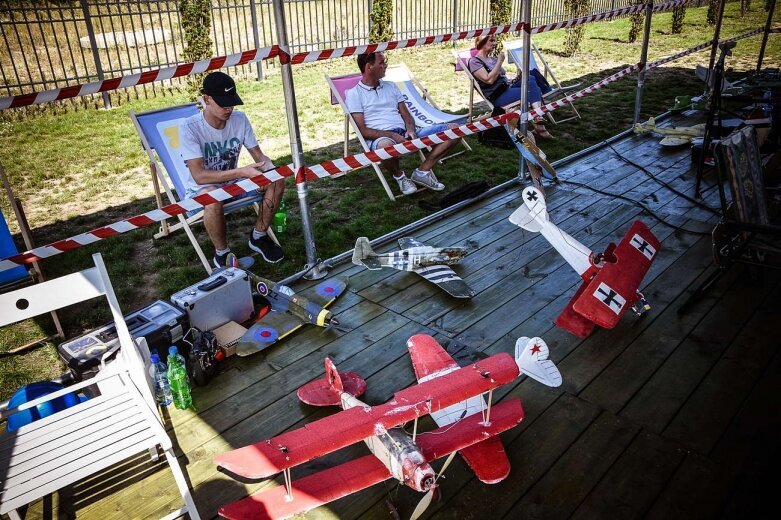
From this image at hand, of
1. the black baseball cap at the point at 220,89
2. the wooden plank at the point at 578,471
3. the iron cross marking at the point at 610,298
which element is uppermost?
the black baseball cap at the point at 220,89

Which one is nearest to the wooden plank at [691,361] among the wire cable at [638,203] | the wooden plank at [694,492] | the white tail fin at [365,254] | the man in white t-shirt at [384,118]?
the wooden plank at [694,492]

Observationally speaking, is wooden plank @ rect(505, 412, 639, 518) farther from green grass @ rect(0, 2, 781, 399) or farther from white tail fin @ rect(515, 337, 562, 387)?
green grass @ rect(0, 2, 781, 399)

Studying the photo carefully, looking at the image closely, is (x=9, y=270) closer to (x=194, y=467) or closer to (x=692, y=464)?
(x=194, y=467)

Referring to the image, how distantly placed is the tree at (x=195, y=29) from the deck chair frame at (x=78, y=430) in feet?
26.0

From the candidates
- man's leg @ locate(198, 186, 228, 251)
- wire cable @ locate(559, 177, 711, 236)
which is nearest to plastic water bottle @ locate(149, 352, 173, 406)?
man's leg @ locate(198, 186, 228, 251)

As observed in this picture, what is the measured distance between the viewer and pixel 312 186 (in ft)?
20.0

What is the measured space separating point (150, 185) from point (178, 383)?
13.4 ft

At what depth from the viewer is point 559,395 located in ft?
9.50

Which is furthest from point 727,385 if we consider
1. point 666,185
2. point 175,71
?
point 175,71

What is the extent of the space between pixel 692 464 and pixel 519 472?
778 millimetres

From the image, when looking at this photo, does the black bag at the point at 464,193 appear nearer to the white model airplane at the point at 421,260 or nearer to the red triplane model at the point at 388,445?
the white model airplane at the point at 421,260

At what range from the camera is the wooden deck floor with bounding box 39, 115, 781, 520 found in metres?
2.34

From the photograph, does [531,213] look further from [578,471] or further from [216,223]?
[216,223]

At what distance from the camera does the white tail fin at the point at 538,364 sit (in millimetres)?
2650
